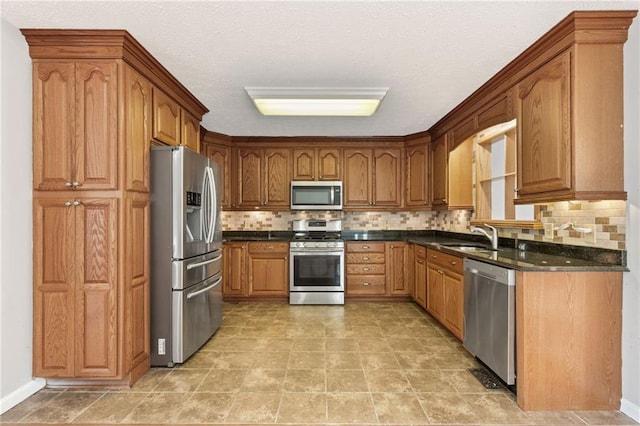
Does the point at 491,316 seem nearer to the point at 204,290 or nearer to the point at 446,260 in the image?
the point at 446,260

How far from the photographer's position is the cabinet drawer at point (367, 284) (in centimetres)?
455

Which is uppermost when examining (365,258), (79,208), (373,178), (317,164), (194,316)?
(317,164)

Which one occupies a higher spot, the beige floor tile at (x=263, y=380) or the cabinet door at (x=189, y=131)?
the cabinet door at (x=189, y=131)

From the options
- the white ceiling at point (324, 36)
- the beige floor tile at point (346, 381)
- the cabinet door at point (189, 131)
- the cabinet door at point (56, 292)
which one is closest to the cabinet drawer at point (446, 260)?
the beige floor tile at point (346, 381)

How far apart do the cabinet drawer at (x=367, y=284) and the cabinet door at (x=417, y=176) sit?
3.85 ft

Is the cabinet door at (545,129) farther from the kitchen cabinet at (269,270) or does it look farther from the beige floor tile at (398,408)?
the kitchen cabinet at (269,270)

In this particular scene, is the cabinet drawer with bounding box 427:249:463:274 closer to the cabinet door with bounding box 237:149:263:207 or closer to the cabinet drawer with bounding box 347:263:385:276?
the cabinet drawer with bounding box 347:263:385:276

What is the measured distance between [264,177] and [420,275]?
2.54 m

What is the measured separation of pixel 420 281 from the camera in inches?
161

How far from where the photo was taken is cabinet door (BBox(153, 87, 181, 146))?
8.61ft

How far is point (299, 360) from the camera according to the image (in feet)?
8.93

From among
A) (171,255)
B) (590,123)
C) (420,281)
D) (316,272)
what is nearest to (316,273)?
(316,272)

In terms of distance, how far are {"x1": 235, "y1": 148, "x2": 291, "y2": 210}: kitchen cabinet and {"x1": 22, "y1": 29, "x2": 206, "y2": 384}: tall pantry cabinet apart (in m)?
2.59

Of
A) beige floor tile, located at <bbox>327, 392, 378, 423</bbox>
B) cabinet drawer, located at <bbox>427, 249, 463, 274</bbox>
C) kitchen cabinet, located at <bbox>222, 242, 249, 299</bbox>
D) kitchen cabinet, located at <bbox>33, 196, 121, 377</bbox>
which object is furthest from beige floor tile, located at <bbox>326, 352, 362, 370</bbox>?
kitchen cabinet, located at <bbox>222, 242, 249, 299</bbox>
